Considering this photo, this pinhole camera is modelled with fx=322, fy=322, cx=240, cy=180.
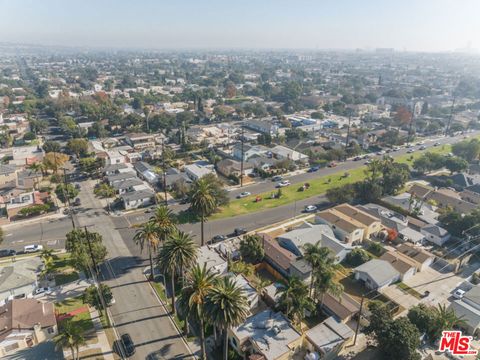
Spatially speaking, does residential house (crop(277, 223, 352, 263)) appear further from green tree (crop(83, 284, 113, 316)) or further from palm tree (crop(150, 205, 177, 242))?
green tree (crop(83, 284, 113, 316))

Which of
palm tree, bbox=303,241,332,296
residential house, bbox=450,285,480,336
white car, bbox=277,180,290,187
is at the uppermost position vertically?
palm tree, bbox=303,241,332,296

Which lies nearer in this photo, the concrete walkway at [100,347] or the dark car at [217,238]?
the concrete walkway at [100,347]

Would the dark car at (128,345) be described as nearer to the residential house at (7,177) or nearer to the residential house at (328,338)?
the residential house at (328,338)

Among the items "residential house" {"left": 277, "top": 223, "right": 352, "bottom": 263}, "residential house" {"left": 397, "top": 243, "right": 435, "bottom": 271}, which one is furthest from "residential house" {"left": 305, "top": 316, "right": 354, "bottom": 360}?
"residential house" {"left": 397, "top": 243, "right": 435, "bottom": 271}

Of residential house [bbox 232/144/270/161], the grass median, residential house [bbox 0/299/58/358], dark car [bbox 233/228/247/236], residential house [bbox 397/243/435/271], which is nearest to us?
residential house [bbox 0/299/58/358]

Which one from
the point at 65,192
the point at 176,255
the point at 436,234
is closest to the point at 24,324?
the point at 176,255

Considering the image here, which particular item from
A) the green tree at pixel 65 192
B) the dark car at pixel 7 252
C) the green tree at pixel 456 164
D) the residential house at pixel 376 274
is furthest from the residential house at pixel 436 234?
the dark car at pixel 7 252

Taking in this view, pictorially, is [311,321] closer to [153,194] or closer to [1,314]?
[1,314]
